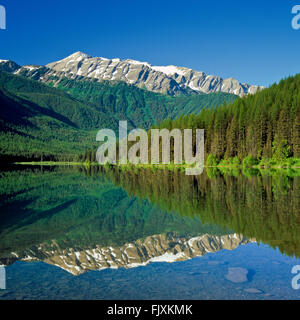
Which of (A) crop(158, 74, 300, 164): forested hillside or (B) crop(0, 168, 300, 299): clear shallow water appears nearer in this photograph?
(B) crop(0, 168, 300, 299): clear shallow water

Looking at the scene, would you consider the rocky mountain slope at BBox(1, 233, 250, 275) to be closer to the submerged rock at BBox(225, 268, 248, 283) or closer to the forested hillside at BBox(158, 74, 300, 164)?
the submerged rock at BBox(225, 268, 248, 283)

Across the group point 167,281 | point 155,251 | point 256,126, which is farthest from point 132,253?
point 256,126

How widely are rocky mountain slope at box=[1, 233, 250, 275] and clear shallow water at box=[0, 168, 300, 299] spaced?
4 centimetres

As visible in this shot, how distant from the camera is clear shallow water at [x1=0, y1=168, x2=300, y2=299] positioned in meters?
9.14

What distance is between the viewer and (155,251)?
43.2ft

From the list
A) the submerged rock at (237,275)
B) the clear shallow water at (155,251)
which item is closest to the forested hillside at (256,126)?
the clear shallow water at (155,251)

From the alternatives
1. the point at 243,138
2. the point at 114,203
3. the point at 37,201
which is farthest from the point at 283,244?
the point at 243,138

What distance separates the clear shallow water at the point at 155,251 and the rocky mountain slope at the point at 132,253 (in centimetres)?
4

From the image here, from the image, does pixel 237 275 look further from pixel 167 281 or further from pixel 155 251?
pixel 155 251

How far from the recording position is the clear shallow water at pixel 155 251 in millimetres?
9141

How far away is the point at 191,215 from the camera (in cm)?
2020

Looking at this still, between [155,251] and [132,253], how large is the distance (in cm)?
104

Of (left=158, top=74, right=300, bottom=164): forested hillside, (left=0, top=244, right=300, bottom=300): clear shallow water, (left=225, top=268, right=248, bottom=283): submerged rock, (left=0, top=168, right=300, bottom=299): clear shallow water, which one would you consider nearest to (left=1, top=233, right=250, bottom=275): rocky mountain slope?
(left=0, top=168, right=300, bottom=299): clear shallow water
